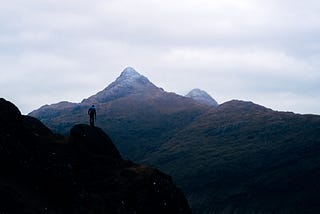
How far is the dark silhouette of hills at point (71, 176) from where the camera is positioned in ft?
168

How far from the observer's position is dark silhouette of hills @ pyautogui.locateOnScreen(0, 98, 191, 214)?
5106 centimetres

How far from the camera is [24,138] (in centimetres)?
5716

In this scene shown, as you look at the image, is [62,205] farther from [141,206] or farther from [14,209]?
[141,206]

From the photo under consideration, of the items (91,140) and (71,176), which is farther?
(91,140)

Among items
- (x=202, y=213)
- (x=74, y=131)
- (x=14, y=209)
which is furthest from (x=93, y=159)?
(x=202, y=213)

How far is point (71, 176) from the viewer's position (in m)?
55.2

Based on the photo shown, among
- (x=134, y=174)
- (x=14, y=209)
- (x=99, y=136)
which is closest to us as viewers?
(x=14, y=209)

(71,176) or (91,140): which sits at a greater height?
(91,140)

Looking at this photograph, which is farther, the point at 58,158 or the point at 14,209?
the point at 58,158

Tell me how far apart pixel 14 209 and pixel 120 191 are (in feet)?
49.8

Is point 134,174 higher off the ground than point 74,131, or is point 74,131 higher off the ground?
point 74,131

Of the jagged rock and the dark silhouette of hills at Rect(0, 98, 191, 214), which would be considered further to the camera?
the jagged rock

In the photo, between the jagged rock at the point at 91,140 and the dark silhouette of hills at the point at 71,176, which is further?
the jagged rock at the point at 91,140

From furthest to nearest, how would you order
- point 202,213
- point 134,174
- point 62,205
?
point 202,213, point 134,174, point 62,205
